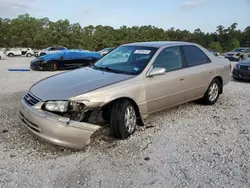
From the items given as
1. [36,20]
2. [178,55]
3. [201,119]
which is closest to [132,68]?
[178,55]

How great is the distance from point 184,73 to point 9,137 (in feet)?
10.6

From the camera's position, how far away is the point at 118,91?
3760 millimetres

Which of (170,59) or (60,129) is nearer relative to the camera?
(60,129)

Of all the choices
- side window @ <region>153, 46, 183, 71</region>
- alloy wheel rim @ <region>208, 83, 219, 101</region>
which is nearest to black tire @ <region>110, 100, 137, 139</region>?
side window @ <region>153, 46, 183, 71</region>

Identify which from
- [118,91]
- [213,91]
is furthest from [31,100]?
[213,91]

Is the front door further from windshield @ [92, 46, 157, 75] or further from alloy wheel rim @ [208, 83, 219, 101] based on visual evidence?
alloy wheel rim @ [208, 83, 219, 101]

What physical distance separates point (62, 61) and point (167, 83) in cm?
1053

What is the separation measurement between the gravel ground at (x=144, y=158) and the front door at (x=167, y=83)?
40 cm

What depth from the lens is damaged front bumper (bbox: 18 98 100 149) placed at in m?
3.28

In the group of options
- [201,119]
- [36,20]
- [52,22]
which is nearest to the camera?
[201,119]

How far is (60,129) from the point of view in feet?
10.7

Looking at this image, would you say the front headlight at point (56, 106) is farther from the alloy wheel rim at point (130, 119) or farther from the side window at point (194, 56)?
the side window at point (194, 56)

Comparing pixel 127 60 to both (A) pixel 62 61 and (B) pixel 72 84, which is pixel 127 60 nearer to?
(B) pixel 72 84

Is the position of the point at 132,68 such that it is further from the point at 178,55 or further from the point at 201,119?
the point at 201,119
